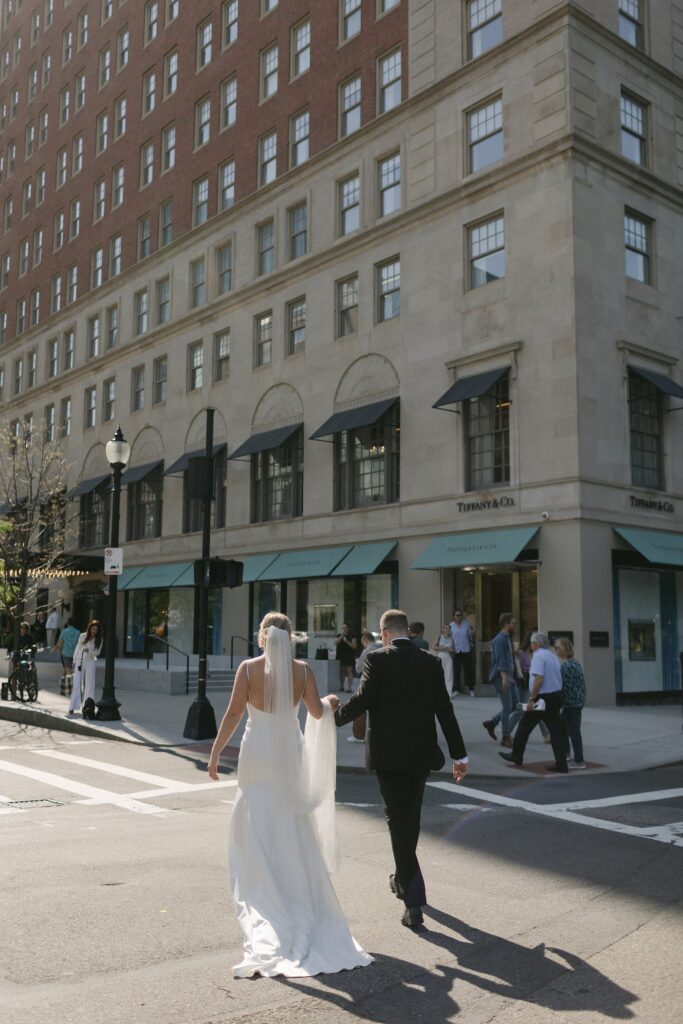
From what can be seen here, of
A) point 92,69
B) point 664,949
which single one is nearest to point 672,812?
point 664,949

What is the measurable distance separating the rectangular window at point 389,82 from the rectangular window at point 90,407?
2080cm

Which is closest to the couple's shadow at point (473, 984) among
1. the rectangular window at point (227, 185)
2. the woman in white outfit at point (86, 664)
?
the woman in white outfit at point (86, 664)

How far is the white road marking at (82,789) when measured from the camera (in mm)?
10578

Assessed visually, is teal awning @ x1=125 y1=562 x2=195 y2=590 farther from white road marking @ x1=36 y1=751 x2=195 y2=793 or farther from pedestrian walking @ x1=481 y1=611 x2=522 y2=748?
pedestrian walking @ x1=481 y1=611 x2=522 y2=748

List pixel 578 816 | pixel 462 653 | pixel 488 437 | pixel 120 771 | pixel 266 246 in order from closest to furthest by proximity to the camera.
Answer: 1. pixel 578 816
2. pixel 120 771
3. pixel 462 653
4. pixel 488 437
5. pixel 266 246

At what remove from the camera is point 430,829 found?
9320 millimetres

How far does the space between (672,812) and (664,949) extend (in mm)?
5156

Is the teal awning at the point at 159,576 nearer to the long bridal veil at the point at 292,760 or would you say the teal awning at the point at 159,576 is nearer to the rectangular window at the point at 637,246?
the rectangular window at the point at 637,246

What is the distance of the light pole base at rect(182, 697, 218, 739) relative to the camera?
54.1 ft

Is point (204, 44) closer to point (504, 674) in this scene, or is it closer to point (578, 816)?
point (504, 674)

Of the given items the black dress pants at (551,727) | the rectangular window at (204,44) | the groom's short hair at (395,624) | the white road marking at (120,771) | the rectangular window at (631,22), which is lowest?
the white road marking at (120,771)

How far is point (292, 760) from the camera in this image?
5.89 metres

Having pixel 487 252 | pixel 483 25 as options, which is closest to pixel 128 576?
pixel 487 252

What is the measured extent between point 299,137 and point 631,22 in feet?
38.7
